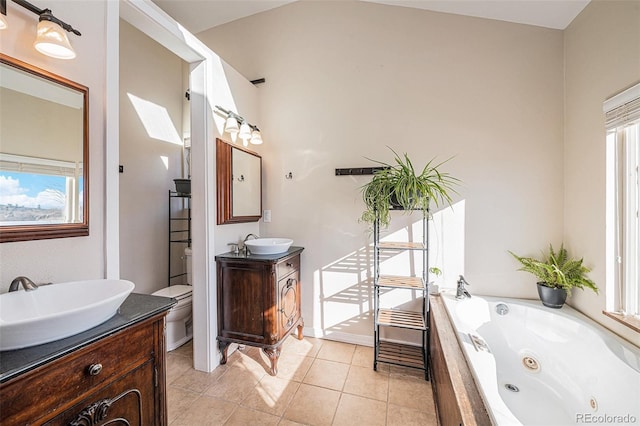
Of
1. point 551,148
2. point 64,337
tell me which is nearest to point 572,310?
point 551,148

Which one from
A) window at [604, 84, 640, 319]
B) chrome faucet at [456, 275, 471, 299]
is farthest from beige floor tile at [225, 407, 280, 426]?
window at [604, 84, 640, 319]

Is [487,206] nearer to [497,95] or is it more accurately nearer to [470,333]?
[497,95]

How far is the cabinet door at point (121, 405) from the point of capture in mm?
830

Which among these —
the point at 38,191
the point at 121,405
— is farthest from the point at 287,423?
the point at 38,191

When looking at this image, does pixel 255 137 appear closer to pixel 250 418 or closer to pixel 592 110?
pixel 250 418

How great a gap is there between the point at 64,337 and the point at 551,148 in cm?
300

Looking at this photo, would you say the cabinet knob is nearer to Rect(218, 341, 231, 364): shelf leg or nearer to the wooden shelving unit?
Rect(218, 341, 231, 364): shelf leg

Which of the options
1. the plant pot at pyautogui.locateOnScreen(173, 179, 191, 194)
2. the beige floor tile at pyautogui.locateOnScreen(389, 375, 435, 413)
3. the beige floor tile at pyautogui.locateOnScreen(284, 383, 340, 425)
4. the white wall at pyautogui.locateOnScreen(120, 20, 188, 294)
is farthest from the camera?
the plant pot at pyautogui.locateOnScreen(173, 179, 191, 194)

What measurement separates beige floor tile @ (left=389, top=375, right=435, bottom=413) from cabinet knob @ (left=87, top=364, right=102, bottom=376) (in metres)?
1.67

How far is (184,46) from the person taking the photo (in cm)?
189

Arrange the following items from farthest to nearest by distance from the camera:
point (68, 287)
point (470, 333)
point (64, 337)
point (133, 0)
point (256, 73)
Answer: point (256, 73), point (470, 333), point (133, 0), point (68, 287), point (64, 337)

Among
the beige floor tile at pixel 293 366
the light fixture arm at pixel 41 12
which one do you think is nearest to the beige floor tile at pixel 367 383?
the beige floor tile at pixel 293 366

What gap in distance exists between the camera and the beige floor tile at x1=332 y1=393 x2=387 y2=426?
1.62 m

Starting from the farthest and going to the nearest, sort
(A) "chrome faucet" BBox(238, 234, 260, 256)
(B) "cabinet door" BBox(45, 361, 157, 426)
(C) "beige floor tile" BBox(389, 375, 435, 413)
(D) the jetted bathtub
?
1. (A) "chrome faucet" BBox(238, 234, 260, 256)
2. (C) "beige floor tile" BBox(389, 375, 435, 413)
3. (D) the jetted bathtub
4. (B) "cabinet door" BBox(45, 361, 157, 426)
